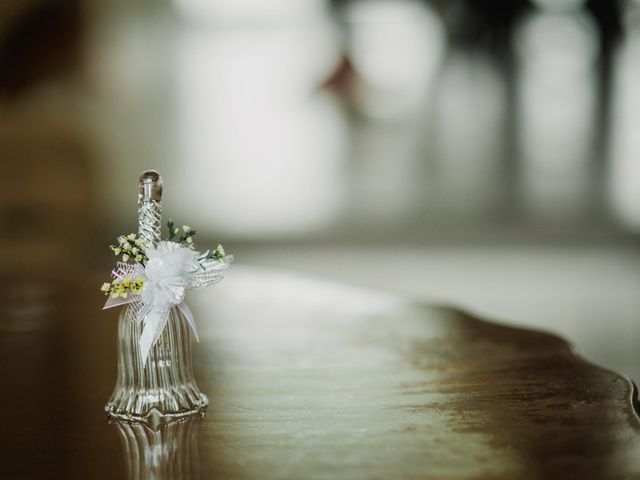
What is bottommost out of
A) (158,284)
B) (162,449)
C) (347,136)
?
(162,449)

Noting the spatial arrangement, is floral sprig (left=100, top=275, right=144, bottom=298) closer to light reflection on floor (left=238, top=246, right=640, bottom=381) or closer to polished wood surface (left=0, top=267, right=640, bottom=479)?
polished wood surface (left=0, top=267, right=640, bottom=479)

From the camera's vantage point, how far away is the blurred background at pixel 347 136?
261 inches

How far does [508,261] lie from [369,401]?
551cm

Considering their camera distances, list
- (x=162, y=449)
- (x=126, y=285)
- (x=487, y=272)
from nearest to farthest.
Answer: (x=162, y=449)
(x=126, y=285)
(x=487, y=272)

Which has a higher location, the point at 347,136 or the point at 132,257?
the point at 347,136

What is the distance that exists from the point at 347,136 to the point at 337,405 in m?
5.47

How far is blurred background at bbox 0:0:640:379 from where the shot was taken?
6621 millimetres

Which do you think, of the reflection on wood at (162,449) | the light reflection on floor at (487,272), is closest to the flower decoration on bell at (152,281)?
the reflection on wood at (162,449)

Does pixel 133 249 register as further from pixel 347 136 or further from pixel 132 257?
pixel 347 136

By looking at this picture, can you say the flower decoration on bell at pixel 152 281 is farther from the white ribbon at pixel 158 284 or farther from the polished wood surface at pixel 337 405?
the polished wood surface at pixel 337 405

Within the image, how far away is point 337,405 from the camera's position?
1.42m

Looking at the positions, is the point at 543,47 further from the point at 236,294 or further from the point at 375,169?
the point at 236,294

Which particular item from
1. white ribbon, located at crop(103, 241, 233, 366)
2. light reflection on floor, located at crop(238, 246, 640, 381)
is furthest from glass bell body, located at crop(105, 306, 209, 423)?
light reflection on floor, located at crop(238, 246, 640, 381)

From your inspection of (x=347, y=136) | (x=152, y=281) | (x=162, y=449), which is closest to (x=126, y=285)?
(x=152, y=281)
